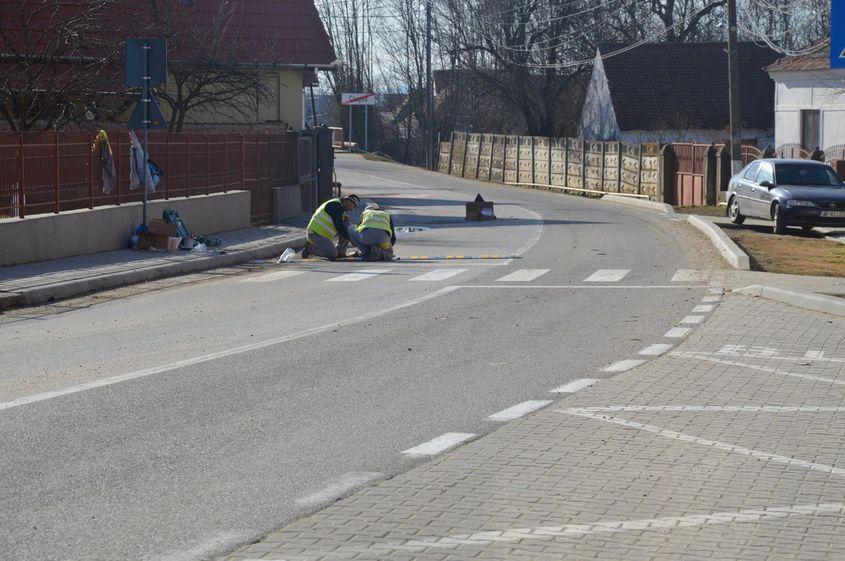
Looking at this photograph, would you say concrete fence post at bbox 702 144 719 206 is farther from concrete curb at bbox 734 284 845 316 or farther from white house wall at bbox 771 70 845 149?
concrete curb at bbox 734 284 845 316

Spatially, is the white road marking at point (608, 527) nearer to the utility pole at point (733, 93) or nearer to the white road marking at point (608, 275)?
the white road marking at point (608, 275)

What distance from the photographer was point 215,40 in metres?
36.0

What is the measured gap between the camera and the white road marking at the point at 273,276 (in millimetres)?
18409

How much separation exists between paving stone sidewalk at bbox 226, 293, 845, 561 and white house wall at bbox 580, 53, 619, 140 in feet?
169

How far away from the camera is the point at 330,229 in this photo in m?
21.0

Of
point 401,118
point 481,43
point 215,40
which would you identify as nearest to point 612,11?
point 481,43

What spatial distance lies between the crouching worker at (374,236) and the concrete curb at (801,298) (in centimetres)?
674

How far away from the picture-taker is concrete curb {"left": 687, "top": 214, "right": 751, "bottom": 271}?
768 inches

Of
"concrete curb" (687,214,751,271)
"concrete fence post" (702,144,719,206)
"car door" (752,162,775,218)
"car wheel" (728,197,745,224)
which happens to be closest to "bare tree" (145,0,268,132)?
"car wheel" (728,197,745,224)

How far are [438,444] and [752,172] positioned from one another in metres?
23.4

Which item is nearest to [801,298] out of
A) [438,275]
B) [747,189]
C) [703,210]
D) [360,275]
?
[438,275]

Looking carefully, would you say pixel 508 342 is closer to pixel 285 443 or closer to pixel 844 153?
pixel 285 443

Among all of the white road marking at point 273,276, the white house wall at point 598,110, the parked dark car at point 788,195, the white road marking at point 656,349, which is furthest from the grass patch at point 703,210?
the white road marking at point 656,349

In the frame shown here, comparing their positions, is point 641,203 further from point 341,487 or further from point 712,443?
point 341,487
